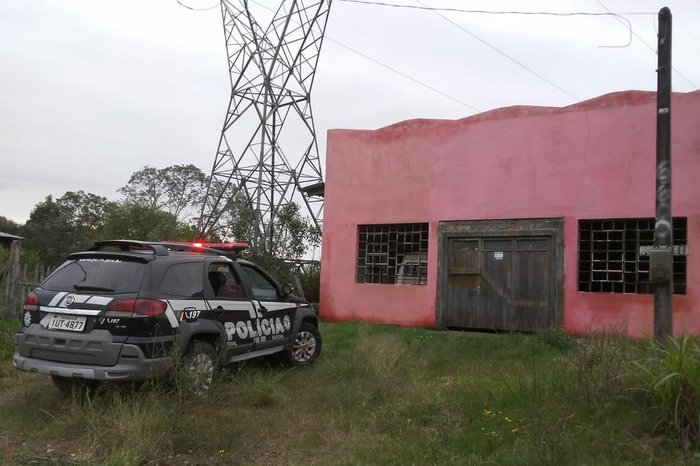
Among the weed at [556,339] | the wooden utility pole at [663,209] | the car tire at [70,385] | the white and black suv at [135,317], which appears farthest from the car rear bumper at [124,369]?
the weed at [556,339]

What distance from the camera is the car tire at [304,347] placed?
830 cm

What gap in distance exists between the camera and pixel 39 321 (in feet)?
20.4

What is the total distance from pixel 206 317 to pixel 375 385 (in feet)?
6.56

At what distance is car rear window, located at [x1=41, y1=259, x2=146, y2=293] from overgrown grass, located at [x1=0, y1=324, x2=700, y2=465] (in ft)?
3.40

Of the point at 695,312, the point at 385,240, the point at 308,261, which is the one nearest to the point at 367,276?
the point at 385,240

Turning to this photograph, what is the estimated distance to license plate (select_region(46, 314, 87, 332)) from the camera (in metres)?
5.95

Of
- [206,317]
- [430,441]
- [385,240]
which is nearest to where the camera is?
[430,441]

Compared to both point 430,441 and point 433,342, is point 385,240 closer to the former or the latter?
point 433,342

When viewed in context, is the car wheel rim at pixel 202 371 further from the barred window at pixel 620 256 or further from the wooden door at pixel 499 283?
the barred window at pixel 620 256

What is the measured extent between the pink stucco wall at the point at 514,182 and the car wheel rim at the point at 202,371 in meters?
6.60

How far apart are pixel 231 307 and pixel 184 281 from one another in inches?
29.3

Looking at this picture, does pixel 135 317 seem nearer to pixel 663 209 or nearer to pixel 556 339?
pixel 663 209

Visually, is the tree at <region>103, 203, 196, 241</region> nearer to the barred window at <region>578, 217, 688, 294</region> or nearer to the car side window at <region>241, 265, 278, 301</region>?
the car side window at <region>241, 265, 278, 301</region>

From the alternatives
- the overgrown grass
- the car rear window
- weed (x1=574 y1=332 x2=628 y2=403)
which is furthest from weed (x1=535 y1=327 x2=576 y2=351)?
the car rear window
